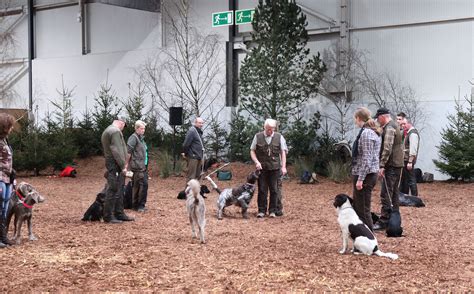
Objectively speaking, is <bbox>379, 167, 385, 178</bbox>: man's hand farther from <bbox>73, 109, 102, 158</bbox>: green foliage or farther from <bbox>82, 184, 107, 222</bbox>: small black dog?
<bbox>73, 109, 102, 158</bbox>: green foliage

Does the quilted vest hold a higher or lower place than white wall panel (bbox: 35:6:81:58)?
lower

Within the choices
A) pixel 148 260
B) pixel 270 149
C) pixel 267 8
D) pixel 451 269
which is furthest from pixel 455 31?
pixel 148 260

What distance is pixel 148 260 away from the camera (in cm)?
697

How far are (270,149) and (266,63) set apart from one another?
27.7 feet

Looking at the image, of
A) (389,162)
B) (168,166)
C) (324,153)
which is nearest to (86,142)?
(168,166)

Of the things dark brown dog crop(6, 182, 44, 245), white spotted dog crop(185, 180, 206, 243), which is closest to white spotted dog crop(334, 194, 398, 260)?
white spotted dog crop(185, 180, 206, 243)

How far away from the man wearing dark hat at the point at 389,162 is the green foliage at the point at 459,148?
815cm

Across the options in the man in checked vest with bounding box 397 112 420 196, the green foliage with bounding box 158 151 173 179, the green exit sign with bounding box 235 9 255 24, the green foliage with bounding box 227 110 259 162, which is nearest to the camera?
the man in checked vest with bounding box 397 112 420 196

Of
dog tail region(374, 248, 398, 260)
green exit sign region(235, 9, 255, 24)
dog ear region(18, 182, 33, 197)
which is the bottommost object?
dog tail region(374, 248, 398, 260)

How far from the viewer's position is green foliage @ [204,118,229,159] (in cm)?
2181

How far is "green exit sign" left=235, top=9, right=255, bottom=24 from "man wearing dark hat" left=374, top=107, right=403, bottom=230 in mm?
12509

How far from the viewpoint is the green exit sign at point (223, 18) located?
21031 mm

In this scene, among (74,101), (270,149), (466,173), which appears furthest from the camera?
(74,101)

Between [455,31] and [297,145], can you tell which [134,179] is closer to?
[297,145]
